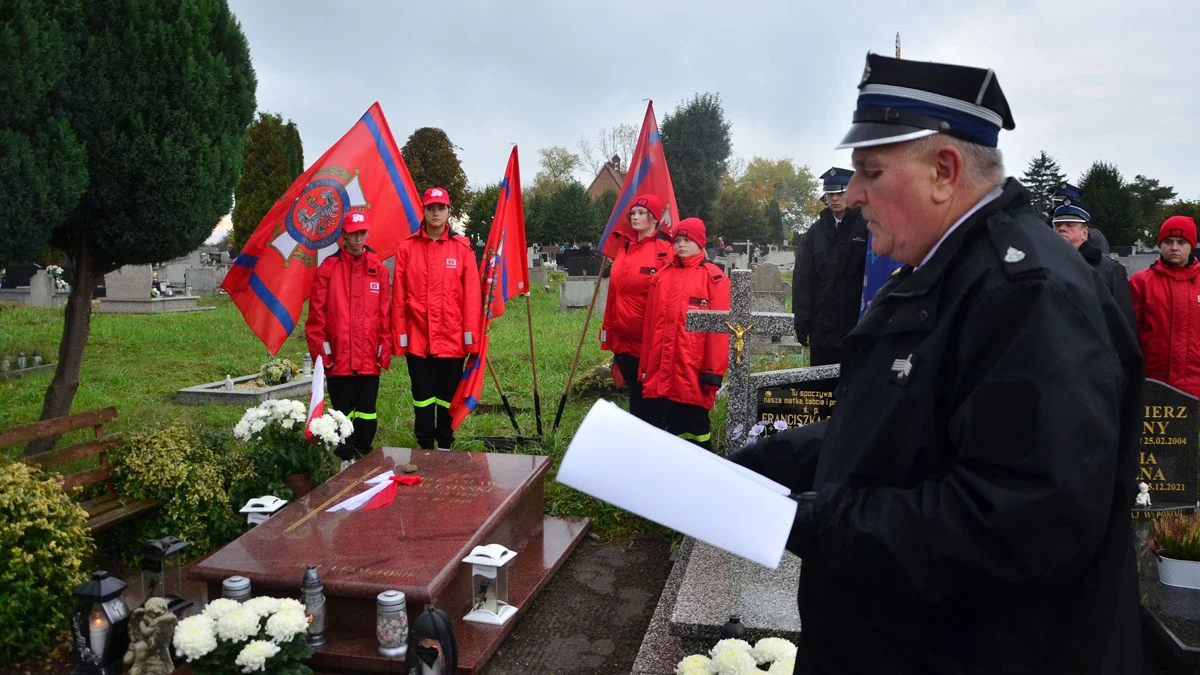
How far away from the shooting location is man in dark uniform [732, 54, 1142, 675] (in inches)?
53.5

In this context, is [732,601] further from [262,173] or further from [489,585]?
[262,173]

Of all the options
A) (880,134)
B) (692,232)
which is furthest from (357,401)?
(880,134)

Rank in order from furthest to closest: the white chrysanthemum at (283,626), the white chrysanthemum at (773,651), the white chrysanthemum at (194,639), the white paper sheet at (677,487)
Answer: the white chrysanthemum at (283,626) < the white chrysanthemum at (194,639) < the white chrysanthemum at (773,651) < the white paper sheet at (677,487)

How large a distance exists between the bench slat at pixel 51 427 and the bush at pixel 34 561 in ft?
1.13

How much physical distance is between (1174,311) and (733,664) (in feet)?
19.1

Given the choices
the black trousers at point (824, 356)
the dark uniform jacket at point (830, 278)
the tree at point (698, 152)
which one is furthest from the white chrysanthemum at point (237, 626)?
the tree at point (698, 152)

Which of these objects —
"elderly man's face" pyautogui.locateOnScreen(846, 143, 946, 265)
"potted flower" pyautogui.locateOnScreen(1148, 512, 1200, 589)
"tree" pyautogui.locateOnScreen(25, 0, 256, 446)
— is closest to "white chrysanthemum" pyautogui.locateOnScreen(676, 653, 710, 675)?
"elderly man's face" pyautogui.locateOnScreen(846, 143, 946, 265)

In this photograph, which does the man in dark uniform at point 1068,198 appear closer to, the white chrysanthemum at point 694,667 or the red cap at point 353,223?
the white chrysanthemum at point 694,667

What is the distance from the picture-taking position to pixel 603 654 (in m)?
4.78

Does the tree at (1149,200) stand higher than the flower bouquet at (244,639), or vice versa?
the tree at (1149,200)

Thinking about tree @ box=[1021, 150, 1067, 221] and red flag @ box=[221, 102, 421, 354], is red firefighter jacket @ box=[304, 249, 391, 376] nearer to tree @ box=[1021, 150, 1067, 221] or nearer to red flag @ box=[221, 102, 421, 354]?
red flag @ box=[221, 102, 421, 354]

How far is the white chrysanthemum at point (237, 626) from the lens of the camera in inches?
146

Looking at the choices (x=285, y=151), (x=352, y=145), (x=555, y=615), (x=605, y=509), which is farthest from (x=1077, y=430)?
(x=285, y=151)

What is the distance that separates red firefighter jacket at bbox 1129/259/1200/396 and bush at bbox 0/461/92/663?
758 cm
